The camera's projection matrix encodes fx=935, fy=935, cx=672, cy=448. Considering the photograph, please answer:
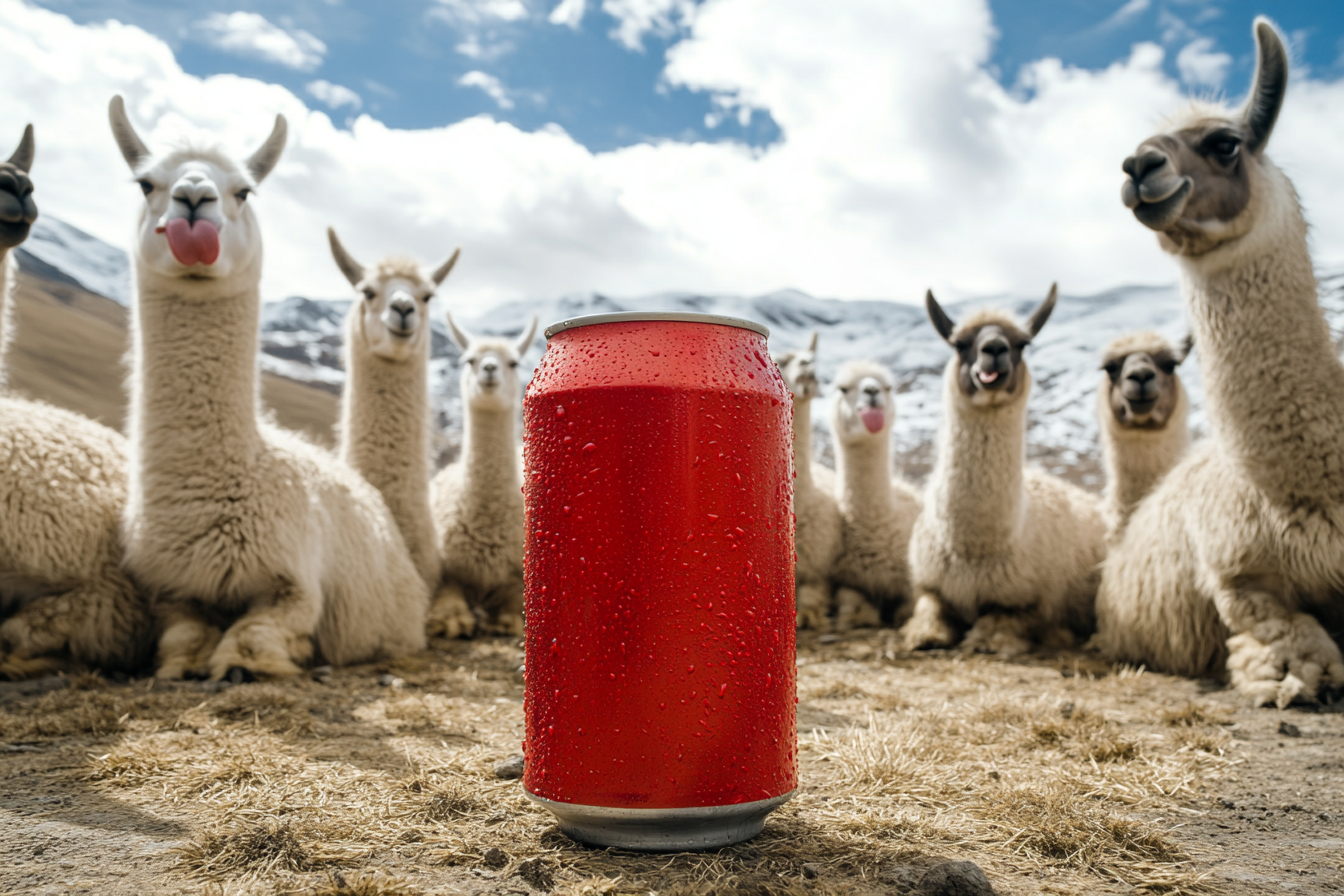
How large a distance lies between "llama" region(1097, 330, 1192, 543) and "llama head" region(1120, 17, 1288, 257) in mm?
1963

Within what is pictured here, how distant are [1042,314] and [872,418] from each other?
186 centimetres

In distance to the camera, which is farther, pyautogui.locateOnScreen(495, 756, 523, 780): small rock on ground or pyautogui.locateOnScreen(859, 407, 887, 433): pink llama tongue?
pyautogui.locateOnScreen(859, 407, 887, 433): pink llama tongue

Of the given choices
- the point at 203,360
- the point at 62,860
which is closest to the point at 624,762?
the point at 62,860

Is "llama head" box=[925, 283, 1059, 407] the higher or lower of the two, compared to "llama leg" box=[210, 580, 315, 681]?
higher

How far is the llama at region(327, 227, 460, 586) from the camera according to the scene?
20.4 feet

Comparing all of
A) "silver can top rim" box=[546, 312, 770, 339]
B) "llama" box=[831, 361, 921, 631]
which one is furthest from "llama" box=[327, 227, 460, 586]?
"silver can top rim" box=[546, 312, 770, 339]

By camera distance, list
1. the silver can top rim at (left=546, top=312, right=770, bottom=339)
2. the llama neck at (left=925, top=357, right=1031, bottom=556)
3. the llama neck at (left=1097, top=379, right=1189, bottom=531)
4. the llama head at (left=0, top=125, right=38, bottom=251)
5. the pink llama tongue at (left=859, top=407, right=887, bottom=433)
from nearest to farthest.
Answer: the silver can top rim at (left=546, top=312, right=770, bottom=339), the llama head at (left=0, top=125, right=38, bottom=251), the llama neck at (left=925, top=357, right=1031, bottom=556), the llama neck at (left=1097, top=379, right=1189, bottom=531), the pink llama tongue at (left=859, top=407, right=887, bottom=433)

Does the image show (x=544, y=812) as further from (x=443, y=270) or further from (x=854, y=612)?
(x=854, y=612)

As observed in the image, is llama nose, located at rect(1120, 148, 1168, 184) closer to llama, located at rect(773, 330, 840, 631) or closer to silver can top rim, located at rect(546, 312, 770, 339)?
silver can top rim, located at rect(546, 312, 770, 339)

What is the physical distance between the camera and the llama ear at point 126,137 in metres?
4.78

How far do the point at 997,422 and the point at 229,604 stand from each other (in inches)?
180

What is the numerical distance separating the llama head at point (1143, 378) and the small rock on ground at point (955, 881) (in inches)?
198

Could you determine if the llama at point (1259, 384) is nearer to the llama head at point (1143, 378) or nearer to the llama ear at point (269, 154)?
the llama head at point (1143, 378)

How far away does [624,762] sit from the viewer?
2.03 m
